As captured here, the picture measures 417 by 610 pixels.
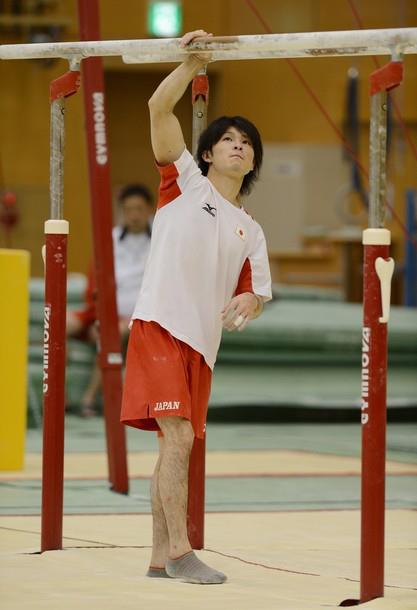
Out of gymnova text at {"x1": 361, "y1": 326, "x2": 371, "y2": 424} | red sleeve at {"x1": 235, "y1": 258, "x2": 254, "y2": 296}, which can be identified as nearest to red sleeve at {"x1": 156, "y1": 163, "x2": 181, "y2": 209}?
red sleeve at {"x1": 235, "y1": 258, "x2": 254, "y2": 296}

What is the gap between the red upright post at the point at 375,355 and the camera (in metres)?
3.27

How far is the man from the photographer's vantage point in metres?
3.70

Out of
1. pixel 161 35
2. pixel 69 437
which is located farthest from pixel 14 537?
pixel 161 35

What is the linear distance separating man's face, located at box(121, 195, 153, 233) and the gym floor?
1314mm

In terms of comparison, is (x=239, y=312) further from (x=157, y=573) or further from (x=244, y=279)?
(x=157, y=573)

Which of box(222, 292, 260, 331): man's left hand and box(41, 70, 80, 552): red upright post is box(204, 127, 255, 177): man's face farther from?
box(41, 70, 80, 552): red upright post

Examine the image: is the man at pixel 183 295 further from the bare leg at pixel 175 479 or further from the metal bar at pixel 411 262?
the metal bar at pixel 411 262

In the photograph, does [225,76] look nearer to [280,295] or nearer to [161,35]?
[161,35]

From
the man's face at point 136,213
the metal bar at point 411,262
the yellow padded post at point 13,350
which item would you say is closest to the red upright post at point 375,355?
the yellow padded post at point 13,350

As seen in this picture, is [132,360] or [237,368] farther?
[237,368]

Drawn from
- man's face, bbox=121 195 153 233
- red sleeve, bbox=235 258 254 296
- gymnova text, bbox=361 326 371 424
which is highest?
man's face, bbox=121 195 153 233

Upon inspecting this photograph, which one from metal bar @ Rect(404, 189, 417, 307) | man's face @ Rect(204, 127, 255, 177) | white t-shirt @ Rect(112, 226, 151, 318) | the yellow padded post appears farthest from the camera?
metal bar @ Rect(404, 189, 417, 307)

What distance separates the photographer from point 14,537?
4398 millimetres

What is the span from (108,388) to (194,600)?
8.51ft
